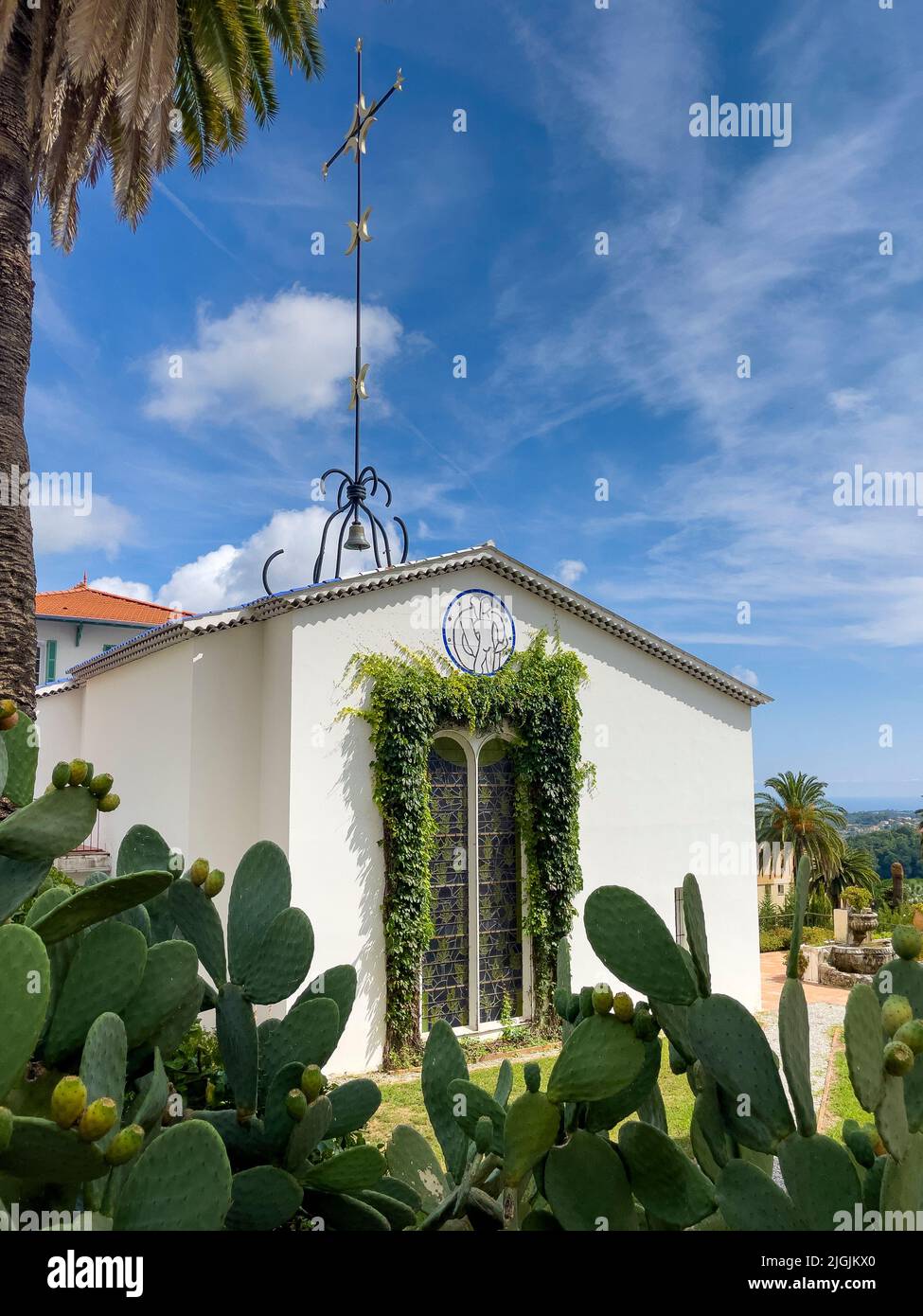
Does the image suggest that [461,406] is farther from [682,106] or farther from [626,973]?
[626,973]

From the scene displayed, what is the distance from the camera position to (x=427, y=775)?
10812 millimetres

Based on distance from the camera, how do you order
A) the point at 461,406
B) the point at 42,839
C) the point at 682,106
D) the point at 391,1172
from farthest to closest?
the point at 461,406 < the point at 682,106 < the point at 391,1172 < the point at 42,839

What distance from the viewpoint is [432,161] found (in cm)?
1388

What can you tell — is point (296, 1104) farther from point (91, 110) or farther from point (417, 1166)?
point (91, 110)

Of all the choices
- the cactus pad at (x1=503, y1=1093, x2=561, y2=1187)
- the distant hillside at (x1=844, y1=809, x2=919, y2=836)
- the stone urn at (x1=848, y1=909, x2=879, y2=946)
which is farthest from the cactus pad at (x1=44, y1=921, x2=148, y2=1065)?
the distant hillside at (x1=844, y1=809, x2=919, y2=836)

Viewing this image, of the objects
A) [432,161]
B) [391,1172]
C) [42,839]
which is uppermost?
[432,161]

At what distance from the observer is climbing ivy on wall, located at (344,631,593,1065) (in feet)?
33.6

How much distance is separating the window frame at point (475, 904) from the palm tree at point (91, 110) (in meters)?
5.65

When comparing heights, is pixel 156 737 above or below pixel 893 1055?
above

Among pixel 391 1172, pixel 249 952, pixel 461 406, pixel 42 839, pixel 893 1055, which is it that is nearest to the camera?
pixel 893 1055

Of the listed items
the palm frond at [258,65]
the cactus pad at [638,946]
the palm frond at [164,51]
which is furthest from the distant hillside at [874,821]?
the cactus pad at [638,946]

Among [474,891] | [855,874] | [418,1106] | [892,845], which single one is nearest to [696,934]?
[418,1106]

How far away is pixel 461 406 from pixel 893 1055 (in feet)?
43.2
